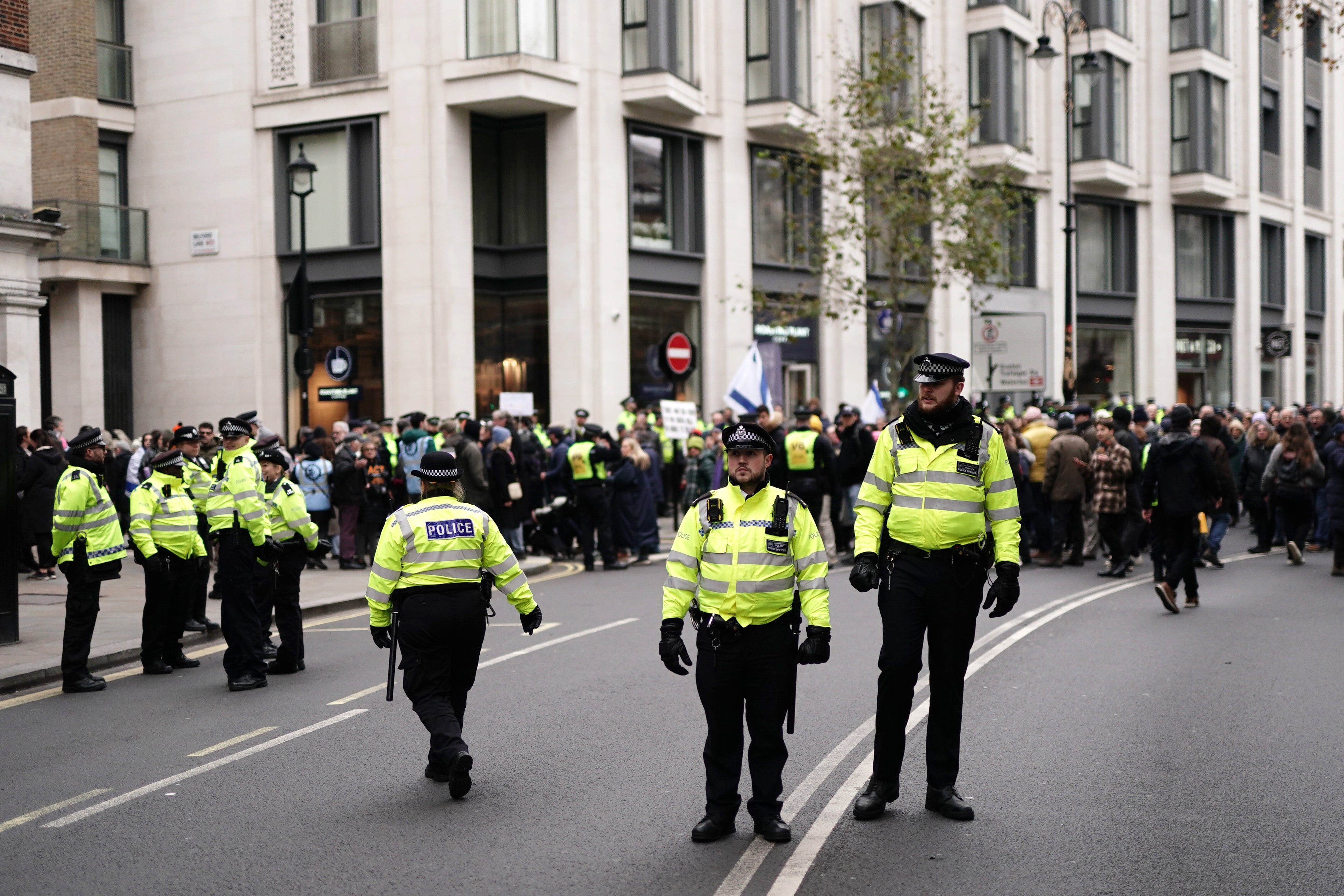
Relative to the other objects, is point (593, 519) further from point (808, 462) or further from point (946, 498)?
point (946, 498)

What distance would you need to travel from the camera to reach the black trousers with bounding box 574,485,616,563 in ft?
59.1

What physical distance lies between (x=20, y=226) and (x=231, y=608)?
9813mm

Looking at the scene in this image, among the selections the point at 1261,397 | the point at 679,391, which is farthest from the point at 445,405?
the point at 1261,397

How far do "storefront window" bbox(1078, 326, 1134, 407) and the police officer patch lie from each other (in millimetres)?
36283

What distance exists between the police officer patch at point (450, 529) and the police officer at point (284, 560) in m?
3.56

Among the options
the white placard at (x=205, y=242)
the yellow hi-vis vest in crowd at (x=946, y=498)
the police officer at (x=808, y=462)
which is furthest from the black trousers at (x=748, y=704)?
the white placard at (x=205, y=242)

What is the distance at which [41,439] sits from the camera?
1717cm

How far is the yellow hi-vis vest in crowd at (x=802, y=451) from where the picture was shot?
57.6 feet

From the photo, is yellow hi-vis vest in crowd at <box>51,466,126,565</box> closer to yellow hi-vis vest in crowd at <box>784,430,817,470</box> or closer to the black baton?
the black baton

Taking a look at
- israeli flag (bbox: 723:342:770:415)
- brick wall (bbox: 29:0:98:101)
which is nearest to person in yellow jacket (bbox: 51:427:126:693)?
israeli flag (bbox: 723:342:770:415)

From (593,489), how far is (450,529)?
429 inches

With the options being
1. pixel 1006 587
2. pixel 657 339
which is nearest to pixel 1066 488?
pixel 1006 587

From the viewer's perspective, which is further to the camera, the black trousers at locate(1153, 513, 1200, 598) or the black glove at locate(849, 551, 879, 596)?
the black trousers at locate(1153, 513, 1200, 598)

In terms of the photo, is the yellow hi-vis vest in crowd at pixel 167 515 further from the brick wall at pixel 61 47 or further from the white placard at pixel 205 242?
the brick wall at pixel 61 47
